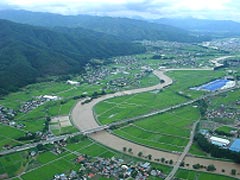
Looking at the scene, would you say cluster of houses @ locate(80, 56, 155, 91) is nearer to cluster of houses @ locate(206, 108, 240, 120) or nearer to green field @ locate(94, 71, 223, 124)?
green field @ locate(94, 71, 223, 124)

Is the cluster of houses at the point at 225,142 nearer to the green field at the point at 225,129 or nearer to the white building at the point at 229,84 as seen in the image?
the green field at the point at 225,129

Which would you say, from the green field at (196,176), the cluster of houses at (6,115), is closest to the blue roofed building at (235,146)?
the green field at (196,176)

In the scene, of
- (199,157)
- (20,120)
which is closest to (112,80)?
(20,120)

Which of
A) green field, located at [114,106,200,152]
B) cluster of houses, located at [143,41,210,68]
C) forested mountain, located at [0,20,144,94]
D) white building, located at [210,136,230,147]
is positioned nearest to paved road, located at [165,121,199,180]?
green field, located at [114,106,200,152]

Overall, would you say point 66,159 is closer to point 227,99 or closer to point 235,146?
point 235,146

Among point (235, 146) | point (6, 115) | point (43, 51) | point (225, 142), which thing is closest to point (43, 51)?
point (43, 51)

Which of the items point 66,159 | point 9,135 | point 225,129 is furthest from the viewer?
point 225,129
